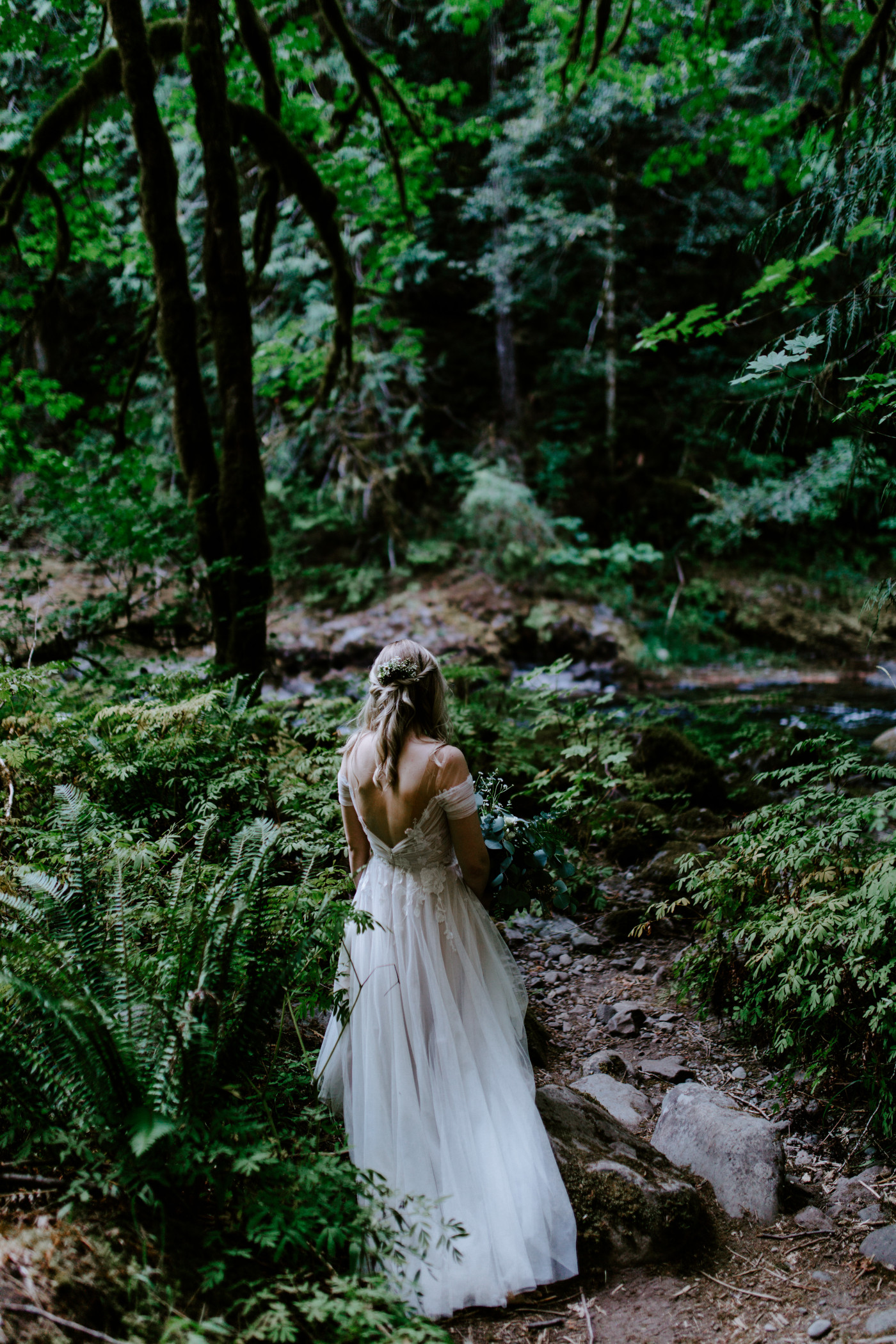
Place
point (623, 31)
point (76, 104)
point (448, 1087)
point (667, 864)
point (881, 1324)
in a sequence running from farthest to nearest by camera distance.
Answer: point (623, 31)
point (76, 104)
point (667, 864)
point (448, 1087)
point (881, 1324)

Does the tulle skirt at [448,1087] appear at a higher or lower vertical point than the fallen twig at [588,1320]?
higher

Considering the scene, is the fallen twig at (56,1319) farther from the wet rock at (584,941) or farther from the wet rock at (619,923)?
the wet rock at (619,923)

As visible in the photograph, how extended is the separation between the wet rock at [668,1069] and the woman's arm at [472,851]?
1240mm

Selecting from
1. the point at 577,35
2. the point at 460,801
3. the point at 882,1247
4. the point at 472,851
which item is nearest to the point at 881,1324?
the point at 882,1247

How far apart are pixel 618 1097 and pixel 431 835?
1473 mm

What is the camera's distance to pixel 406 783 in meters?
2.90

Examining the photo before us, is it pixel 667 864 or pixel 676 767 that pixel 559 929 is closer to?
pixel 667 864

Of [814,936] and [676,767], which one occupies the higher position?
[814,936]

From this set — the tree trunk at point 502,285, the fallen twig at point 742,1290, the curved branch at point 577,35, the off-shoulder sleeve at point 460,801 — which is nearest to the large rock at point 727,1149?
the fallen twig at point 742,1290

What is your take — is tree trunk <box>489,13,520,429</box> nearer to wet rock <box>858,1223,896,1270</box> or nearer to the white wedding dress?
the white wedding dress

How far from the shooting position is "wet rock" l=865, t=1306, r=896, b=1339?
1981 millimetres

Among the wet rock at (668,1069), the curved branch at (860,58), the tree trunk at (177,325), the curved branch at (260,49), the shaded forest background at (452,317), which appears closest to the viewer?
the wet rock at (668,1069)

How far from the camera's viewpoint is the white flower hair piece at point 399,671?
2951 mm

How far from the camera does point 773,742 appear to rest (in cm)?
745
